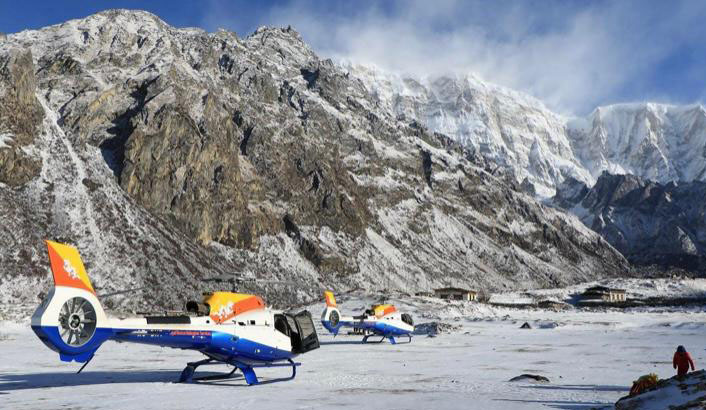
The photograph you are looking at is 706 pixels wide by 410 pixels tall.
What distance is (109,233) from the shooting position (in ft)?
346

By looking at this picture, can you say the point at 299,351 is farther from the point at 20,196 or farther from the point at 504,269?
the point at 504,269

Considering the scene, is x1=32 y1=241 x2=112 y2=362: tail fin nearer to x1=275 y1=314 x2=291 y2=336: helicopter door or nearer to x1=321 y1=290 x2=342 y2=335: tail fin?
x1=275 y1=314 x2=291 y2=336: helicopter door

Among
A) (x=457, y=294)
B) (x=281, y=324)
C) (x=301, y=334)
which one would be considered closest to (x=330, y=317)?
(x=301, y=334)

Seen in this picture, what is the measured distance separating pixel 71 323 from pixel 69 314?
0.91 ft

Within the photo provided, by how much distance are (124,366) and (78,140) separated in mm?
113151

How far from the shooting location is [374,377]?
890 inches

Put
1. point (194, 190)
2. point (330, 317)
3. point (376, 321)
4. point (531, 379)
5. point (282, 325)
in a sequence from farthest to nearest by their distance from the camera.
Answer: point (194, 190) → point (376, 321) → point (330, 317) → point (282, 325) → point (531, 379)

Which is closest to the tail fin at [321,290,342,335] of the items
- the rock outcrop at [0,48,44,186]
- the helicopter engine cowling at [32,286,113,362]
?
the helicopter engine cowling at [32,286,113,362]

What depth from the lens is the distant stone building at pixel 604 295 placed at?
133 m

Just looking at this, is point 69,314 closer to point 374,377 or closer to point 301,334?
point 301,334

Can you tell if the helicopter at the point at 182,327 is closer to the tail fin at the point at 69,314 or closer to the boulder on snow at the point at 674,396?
the tail fin at the point at 69,314

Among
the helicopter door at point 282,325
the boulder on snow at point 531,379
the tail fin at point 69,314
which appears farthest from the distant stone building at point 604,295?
the tail fin at point 69,314

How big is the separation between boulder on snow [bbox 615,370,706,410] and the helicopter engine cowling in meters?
14.6

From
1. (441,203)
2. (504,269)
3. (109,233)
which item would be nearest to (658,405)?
(109,233)
